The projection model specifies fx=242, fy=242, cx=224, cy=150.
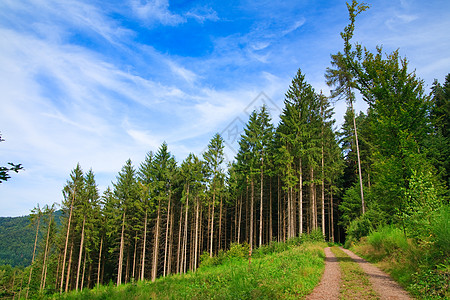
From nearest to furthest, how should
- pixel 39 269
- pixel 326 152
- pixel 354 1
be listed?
pixel 354 1 < pixel 326 152 < pixel 39 269

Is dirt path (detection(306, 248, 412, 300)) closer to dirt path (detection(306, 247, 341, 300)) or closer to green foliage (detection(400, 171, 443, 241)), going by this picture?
dirt path (detection(306, 247, 341, 300))

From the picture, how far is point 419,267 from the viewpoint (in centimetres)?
753

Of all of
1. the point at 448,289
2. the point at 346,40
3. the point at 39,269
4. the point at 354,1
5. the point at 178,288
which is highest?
the point at 354,1

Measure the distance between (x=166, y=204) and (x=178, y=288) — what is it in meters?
27.2

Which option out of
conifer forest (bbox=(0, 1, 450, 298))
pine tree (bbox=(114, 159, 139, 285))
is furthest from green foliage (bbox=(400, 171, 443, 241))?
pine tree (bbox=(114, 159, 139, 285))

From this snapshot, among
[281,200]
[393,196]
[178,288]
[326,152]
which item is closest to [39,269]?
[281,200]

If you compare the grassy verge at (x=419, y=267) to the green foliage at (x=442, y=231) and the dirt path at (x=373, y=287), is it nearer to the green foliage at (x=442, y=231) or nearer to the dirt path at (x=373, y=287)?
the green foliage at (x=442, y=231)

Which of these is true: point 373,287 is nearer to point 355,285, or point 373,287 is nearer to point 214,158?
point 355,285

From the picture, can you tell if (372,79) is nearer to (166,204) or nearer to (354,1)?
(354,1)

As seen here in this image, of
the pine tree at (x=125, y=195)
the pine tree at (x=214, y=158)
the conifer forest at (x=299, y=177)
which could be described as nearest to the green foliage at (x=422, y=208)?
the conifer forest at (x=299, y=177)

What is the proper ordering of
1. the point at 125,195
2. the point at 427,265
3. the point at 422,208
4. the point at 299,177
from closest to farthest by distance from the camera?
the point at 427,265, the point at 422,208, the point at 299,177, the point at 125,195

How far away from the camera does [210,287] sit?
9484mm

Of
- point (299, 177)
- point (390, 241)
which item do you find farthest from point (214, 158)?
point (390, 241)

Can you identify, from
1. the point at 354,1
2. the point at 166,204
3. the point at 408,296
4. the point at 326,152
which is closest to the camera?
the point at 408,296
